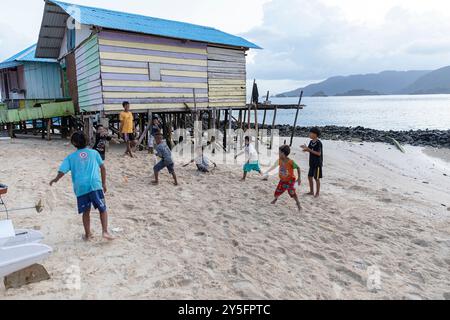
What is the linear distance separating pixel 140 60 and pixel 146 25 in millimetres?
1712

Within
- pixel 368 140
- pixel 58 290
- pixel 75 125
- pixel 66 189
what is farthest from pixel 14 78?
pixel 368 140

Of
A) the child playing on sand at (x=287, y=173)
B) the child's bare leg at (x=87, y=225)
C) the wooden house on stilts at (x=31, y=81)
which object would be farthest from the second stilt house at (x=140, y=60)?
the child's bare leg at (x=87, y=225)

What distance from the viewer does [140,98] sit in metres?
11.8

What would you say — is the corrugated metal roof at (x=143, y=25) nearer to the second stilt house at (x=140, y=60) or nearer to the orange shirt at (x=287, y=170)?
the second stilt house at (x=140, y=60)

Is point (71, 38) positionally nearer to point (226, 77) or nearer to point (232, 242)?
point (226, 77)

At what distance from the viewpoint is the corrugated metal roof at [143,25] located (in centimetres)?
1084

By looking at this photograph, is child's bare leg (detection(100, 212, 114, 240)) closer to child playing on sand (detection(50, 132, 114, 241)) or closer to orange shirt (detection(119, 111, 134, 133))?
child playing on sand (detection(50, 132, 114, 241))

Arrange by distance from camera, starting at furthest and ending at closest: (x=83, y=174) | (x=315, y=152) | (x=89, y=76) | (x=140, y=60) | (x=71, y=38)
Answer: (x=71, y=38), (x=89, y=76), (x=140, y=60), (x=315, y=152), (x=83, y=174)

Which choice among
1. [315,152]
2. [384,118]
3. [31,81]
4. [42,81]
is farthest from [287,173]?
[384,118]

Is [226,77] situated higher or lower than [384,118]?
higher

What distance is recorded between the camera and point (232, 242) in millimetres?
4762

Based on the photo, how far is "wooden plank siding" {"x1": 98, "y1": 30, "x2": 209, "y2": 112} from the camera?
1092cm

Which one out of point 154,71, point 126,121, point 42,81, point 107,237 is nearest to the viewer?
point 107,237

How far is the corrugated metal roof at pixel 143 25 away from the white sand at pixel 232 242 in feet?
17.2
